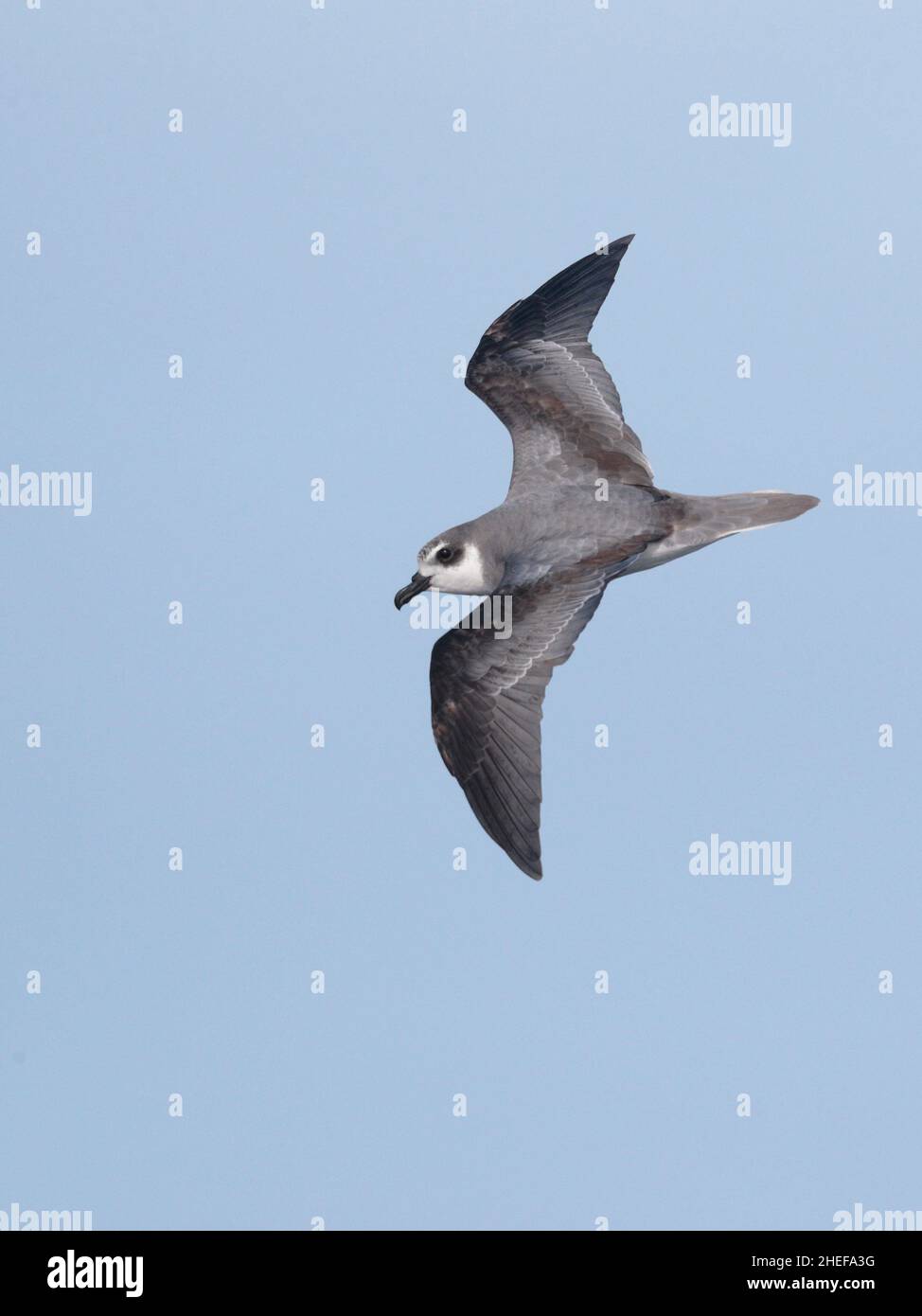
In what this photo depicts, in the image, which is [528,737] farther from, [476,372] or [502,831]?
[476,372]

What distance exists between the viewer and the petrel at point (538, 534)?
14.5m

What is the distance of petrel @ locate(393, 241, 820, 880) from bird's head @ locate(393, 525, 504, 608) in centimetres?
1

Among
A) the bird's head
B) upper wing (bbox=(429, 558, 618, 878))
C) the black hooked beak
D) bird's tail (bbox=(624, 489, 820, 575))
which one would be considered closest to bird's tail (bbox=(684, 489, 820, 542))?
bird's tail (bbox=(624, 489, 820, 575))

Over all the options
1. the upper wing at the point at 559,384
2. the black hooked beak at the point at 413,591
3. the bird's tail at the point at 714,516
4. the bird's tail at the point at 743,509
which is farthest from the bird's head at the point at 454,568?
the bird's tail at the point at 743,509

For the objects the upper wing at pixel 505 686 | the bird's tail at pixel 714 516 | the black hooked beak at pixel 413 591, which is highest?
the bird's tail at pixel 714 516

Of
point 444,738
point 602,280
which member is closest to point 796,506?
point 602,280

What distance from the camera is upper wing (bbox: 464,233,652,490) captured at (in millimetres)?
15773

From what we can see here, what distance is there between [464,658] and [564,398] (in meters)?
2.57

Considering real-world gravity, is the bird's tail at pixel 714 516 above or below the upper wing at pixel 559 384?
below

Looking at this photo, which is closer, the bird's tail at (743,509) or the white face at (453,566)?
the white face at (453,566)

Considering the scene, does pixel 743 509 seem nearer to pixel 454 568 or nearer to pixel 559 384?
pixel 559 384

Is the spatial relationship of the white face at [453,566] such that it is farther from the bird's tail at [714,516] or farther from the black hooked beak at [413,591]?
the bird's tail at [714,516]

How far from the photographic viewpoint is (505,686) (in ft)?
47.9

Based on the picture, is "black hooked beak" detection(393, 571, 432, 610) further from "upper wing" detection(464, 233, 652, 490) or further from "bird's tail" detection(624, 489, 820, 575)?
"bird's tail" detection(624, 489, 820, 575)
